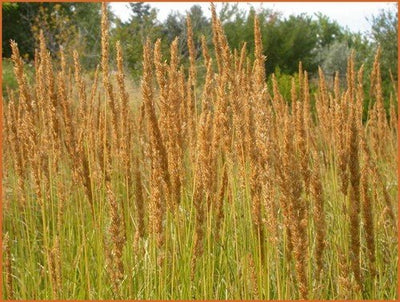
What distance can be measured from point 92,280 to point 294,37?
1288 cm

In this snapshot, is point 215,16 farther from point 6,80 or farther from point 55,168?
point 6,80

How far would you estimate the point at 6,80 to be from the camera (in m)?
13.5

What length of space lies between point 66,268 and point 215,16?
1.61 meters

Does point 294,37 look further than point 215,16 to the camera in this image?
Yes

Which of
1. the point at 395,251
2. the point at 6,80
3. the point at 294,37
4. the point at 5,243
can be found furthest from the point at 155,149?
the point at 294,37

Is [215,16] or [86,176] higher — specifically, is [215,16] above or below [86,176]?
above

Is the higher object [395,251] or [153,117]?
[153,117]

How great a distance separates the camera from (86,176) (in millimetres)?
2188

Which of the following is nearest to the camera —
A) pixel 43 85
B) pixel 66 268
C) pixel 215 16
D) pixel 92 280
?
pixel 215 16

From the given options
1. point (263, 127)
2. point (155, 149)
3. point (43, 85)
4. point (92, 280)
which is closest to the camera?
point (263, 127)

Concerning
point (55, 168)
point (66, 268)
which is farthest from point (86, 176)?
point (66, 268)

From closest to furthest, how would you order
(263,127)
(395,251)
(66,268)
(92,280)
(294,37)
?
(263,127), (92,280), (66,268), (395,251), (294,37)

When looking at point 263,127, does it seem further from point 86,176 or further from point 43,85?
point 43,85

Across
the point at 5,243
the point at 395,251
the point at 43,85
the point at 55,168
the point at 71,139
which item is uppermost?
the point at 43,85
